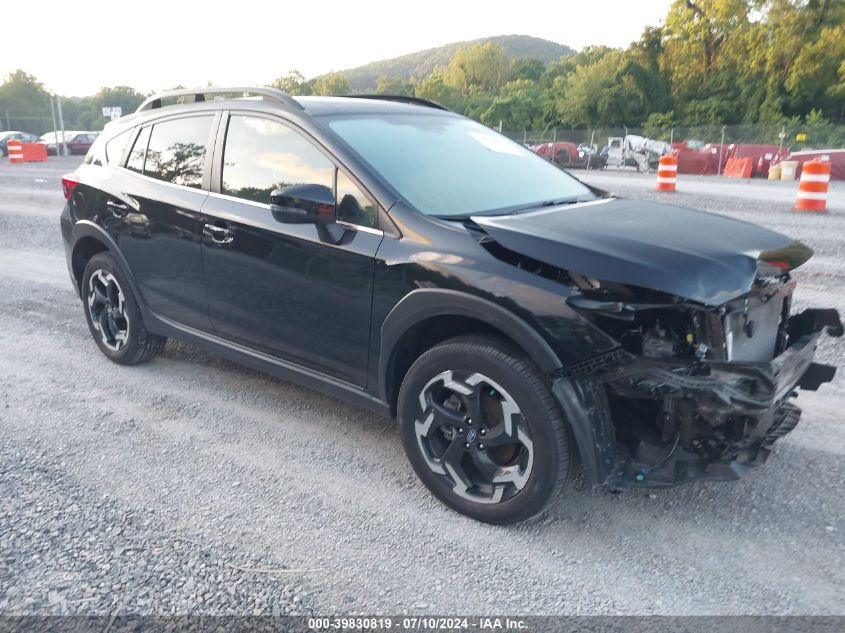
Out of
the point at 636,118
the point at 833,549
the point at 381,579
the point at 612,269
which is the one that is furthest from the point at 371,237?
the point at 636,118

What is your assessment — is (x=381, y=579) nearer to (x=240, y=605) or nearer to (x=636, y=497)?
(x=240, y=605)

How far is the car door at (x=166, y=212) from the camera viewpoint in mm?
4402

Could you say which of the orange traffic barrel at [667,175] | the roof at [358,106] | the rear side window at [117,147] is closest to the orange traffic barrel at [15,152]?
the orange traffic barrel at [667,175]

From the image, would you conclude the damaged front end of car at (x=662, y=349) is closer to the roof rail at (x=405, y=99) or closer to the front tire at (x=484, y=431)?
the front tire at (x=484, y=431)

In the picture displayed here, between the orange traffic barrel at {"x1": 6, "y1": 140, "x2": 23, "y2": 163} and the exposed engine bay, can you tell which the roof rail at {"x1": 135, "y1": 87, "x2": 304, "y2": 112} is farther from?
the orange traffic barrel at {"x1": 6, "y1": 140, "x2": 23, "y2": 163}

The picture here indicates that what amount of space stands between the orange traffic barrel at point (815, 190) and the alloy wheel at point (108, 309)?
40.0ft

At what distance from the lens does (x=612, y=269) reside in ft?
9.18

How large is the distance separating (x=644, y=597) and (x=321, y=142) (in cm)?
257

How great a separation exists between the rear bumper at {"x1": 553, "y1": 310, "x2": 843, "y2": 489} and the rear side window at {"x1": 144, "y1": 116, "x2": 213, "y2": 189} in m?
2.75

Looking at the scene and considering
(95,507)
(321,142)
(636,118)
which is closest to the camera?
(95,507)

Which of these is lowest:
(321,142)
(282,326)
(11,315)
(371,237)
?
(11,315)

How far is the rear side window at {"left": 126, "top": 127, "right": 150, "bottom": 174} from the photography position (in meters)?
4.94

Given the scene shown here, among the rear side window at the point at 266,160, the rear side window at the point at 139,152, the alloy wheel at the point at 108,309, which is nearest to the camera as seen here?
the rear side window at the point at 266,160

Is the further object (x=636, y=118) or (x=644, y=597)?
(x=636, y=118)
